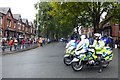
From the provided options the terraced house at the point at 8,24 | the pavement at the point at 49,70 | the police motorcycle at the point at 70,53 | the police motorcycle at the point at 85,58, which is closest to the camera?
the pavement at the point at 49,70

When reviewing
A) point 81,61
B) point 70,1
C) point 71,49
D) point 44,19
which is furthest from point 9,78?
point 44,19

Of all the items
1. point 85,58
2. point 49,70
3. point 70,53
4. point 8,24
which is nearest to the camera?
point 85,58

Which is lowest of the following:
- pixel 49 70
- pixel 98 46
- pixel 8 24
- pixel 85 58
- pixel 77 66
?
pixel 49 70

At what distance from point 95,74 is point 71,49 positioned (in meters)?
3.36

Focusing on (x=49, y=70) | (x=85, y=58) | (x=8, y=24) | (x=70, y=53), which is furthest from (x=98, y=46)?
(x=8, y=24)

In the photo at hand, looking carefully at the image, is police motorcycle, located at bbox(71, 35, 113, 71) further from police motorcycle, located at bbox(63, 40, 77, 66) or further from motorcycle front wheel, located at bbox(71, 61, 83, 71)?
police motorcycle, located at bbox(63, 40, 77, 66)

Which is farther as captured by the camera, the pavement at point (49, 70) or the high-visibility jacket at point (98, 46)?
the high-visibility jacket at point (98, 46)

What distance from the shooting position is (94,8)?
31141 mm

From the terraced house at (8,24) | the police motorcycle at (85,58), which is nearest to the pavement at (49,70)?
the police motorcycle at (85,58)

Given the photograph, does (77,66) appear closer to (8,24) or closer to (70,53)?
(70,53)

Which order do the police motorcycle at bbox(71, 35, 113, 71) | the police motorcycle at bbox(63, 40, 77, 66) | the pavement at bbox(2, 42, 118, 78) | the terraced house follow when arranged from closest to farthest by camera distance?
the pavement at bbox(2, 42, 118, 78), the police motorcycle at bbox(71, 35, 113, 71), the police motorcycle at bbox(63, 40, 77, 66), the terraced house

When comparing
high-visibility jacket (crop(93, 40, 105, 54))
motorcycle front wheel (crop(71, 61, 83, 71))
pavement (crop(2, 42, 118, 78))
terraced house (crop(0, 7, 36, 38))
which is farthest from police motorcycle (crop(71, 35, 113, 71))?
terraced house (crop(0, 7, 36, 38))

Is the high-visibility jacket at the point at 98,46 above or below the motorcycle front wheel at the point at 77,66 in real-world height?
above

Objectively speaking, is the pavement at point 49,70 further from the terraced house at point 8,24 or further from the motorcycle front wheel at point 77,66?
the terraced house at point 8,24
